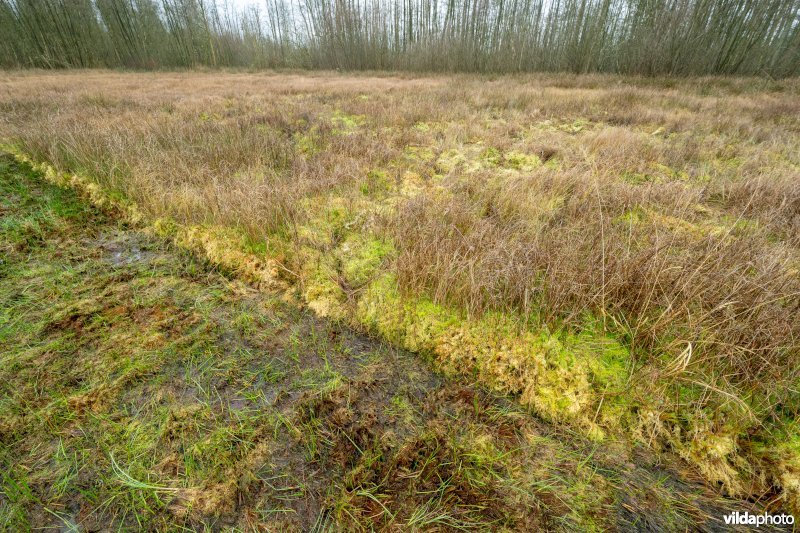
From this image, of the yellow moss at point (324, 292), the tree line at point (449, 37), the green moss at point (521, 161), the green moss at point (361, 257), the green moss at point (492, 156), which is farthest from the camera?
the tree line at point (449, 37)

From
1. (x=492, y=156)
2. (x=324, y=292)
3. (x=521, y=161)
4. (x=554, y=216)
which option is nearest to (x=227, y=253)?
(x=324, y=292)

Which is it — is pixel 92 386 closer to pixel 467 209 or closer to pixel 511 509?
pixel 511 509

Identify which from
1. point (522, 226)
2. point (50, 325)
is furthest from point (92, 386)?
point (522, 226)

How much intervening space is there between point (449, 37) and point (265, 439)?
92.7 ft

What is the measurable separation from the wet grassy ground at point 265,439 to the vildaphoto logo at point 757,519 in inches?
1.2

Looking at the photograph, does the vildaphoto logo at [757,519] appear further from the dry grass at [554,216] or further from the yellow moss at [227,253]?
the yellow moss at [227,253]

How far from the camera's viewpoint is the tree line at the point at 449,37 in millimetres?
13845

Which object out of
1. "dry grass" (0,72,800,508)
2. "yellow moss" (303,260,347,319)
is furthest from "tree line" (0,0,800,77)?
"yellow moss" (303,260,347,319)

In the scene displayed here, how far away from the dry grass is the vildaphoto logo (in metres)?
0.11

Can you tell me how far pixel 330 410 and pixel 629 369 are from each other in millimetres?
1861

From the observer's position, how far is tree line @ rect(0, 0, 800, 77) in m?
13.8

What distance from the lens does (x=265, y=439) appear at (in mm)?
1684

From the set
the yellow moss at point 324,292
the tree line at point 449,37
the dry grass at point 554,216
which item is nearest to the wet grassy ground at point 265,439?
the yellow moss at point 324,292

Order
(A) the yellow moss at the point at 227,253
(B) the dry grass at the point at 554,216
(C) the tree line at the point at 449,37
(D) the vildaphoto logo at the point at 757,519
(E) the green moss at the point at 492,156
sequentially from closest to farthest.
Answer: (D) the vildaphoto logo at the point at 757,519
(B) the dry grass at the point at 554,216
(A) the yellow moss at the point at 227,253
(E) the green moss at the point at 492,156
(C) the tree line at the point at 449,37
